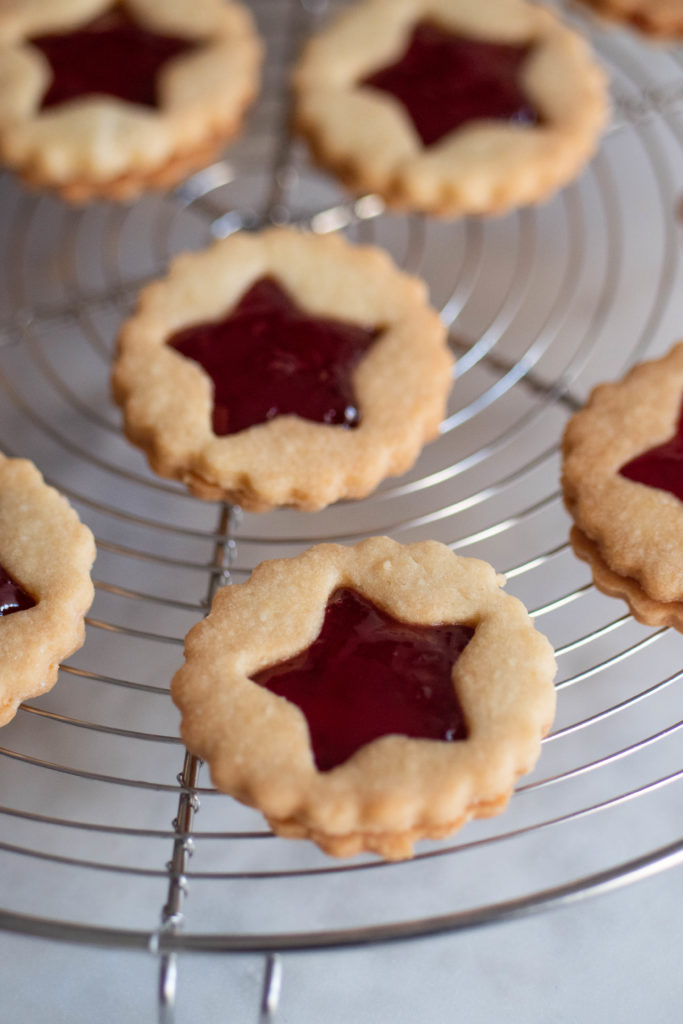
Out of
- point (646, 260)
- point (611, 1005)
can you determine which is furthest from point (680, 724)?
point (646, 260)

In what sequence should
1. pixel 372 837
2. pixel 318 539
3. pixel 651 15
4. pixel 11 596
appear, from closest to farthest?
pixel 372 837 < pixel 11 596 < pixel 318 539 < pixel 651 15

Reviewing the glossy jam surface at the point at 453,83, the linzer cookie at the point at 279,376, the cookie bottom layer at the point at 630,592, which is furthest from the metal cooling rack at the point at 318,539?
the glossy jam surface at the point at 453,83

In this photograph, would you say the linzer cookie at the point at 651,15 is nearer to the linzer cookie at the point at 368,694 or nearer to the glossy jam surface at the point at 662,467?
the glossy jam surface at the point at 662,467

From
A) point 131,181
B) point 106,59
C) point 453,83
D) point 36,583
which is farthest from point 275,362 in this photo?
point 106,59

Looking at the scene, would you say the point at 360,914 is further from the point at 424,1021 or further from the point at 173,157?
the point at 173,157

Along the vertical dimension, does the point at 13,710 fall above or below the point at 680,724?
below

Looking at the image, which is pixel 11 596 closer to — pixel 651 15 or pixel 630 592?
pixel 630 592

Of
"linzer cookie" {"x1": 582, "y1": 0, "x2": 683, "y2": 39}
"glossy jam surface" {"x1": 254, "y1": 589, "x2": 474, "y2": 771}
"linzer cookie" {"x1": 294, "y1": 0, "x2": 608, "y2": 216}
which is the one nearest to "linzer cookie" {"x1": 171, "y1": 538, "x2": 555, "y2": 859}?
"glossy jam surface" {"x1": 254, "y1": 589, "x2": 474, "y2": 771}
